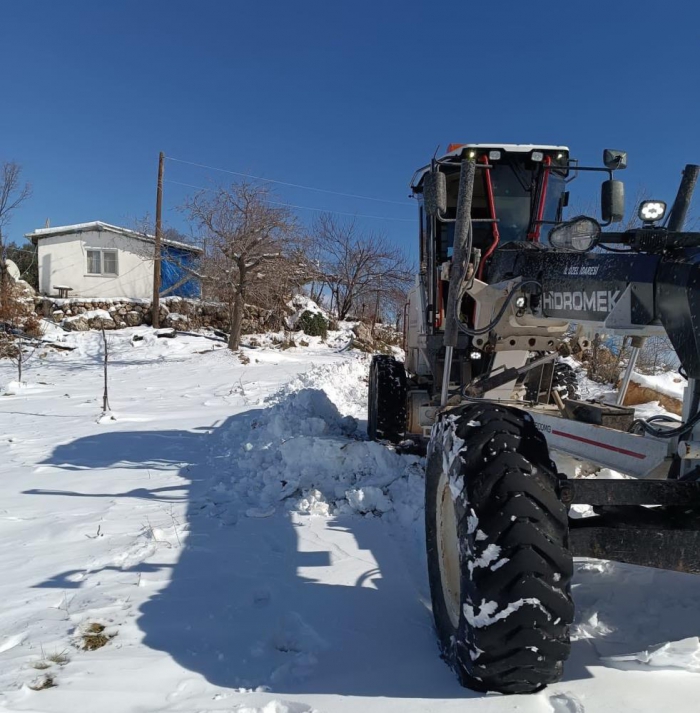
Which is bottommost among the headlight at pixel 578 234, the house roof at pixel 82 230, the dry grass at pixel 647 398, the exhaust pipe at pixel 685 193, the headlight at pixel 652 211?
the dry grass at pixel 647 398

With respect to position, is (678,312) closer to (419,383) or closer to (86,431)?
(419,383)

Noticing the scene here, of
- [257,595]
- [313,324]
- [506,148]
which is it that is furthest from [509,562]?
[313,324]

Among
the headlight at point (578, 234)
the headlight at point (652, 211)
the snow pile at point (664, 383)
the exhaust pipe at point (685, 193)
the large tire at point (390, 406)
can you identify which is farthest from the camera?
the snow pile at point (664, 383)

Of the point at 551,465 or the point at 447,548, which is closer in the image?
the point at 551,465

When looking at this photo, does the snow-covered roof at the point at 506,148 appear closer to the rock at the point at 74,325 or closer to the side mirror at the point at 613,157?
the side mirror at the point at 613,157

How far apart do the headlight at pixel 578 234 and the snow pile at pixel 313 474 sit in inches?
98.4

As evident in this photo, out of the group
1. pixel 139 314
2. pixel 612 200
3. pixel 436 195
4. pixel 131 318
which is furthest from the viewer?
pixel 139 314

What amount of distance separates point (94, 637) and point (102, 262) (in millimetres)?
27135

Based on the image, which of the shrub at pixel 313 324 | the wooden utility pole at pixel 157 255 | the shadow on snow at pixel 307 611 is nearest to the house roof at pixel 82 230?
the wooden utility pole at pixel 157 255

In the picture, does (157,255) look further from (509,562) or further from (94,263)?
(509,562)

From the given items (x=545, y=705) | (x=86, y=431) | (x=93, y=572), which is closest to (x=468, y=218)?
(x=545, y=705)

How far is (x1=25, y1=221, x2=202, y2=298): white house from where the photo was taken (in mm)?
26406

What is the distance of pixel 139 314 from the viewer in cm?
2522

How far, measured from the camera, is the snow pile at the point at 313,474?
4.66 m
